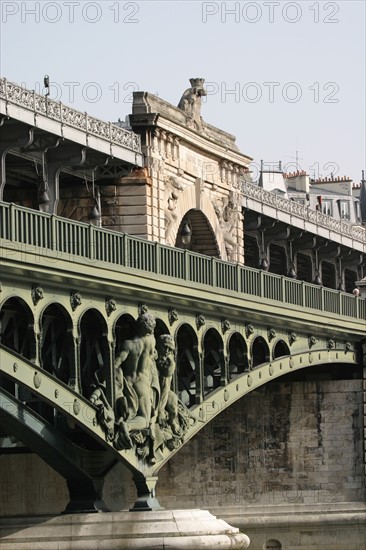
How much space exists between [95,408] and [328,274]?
53.6 metres

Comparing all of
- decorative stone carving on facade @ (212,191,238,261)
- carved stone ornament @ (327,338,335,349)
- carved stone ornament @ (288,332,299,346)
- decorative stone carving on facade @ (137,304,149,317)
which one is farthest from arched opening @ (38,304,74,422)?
decorative stone carving on facade @ (212,191,238,261)

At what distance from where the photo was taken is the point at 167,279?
64.4 m

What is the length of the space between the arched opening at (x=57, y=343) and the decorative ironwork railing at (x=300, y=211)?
31539 mm

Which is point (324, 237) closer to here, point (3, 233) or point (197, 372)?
point (197, 372)

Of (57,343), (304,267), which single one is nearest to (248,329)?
(57,343)

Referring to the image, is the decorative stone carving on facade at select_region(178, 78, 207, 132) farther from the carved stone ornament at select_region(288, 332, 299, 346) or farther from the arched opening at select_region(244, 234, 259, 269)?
the arched opening at select_region(244, 234, 259, 269)

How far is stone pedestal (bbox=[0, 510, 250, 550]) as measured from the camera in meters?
63.6

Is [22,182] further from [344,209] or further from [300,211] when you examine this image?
[344,209]

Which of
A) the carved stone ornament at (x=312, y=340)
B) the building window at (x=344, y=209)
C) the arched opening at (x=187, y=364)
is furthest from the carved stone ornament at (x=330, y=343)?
the building window at (x=344, y=209)

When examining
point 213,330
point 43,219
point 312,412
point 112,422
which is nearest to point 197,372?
point 213,330

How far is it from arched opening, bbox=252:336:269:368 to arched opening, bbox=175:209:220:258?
9311 mm

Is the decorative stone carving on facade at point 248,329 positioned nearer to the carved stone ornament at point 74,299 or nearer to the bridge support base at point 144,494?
the bridge support base at point 144,494

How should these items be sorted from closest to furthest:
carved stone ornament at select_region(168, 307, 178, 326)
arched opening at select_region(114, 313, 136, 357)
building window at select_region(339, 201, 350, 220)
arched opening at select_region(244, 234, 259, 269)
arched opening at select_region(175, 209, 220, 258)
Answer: arched opening at select_region(114, 313, 136, 357) < carved stone ornament at select_region(168, 307, 178, 326) < arched opening at select_region(175, 209, 220, 258) < arched opening at select_region(244, 234, 259, 269) < building window at select_region(339, 201, 350, 220)

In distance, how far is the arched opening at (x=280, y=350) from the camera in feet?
251
